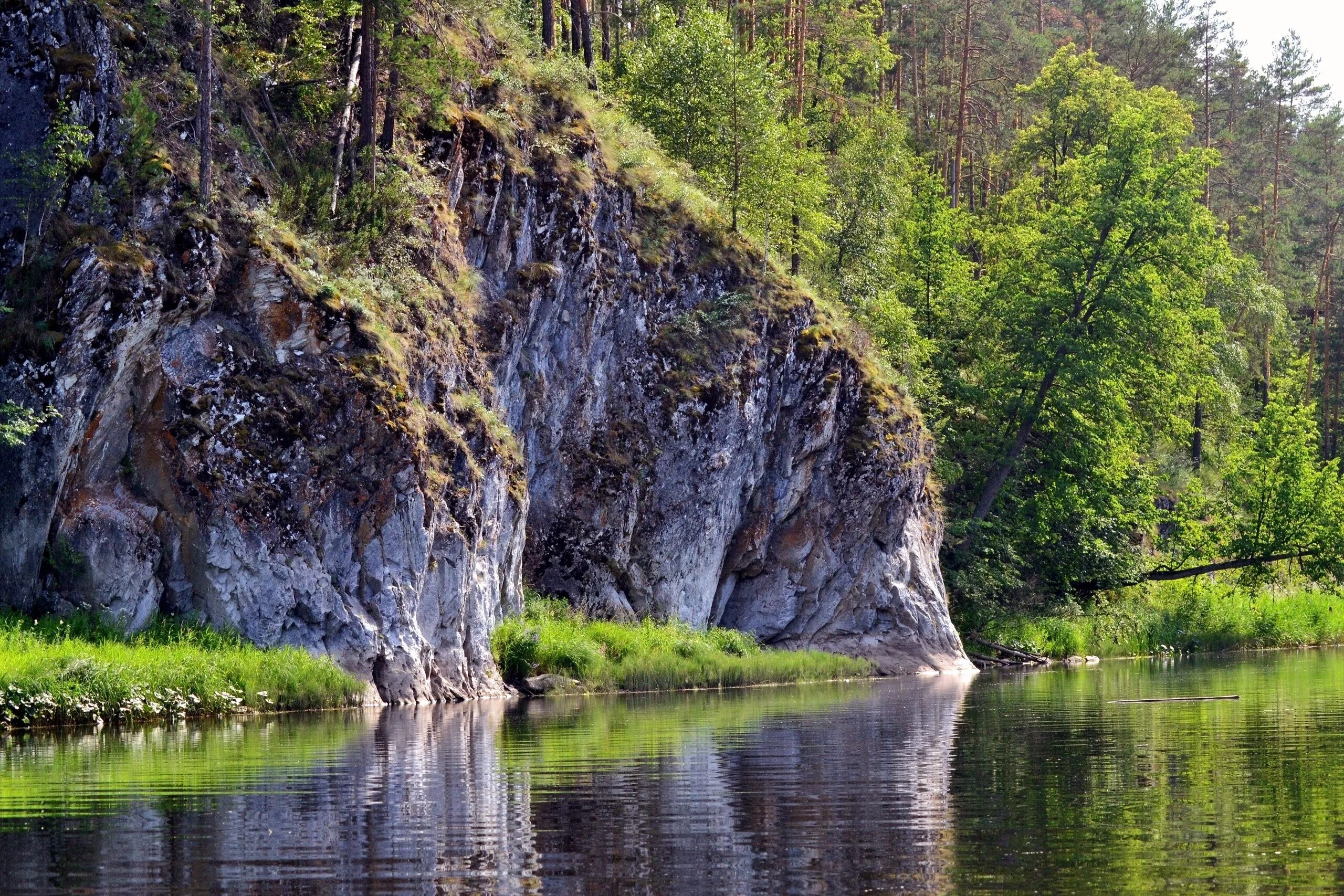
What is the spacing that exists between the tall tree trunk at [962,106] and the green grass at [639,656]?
110 ft

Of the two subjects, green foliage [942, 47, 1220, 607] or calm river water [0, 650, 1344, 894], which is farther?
green foliage [942, 47, 1220, 607]

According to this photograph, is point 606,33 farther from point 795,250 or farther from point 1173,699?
point 1173,699

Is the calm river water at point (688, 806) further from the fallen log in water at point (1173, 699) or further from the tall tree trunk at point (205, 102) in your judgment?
the tall tree trunk at point (205, 102)

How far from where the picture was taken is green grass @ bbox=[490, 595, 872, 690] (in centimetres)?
3362

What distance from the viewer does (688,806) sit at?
13703mm

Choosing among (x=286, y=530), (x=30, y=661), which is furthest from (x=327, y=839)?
(x=286, y=530)

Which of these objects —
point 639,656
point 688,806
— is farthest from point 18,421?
point 688,806

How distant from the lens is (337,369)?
1177 inches

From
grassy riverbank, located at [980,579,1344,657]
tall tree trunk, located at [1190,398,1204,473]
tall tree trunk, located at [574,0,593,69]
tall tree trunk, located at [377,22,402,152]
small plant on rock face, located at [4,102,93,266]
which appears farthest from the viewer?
tall tree trunk, located at [1190,398,1204,473]

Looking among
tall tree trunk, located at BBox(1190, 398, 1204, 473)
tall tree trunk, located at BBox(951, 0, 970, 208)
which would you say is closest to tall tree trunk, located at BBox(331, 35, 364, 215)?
tall tree trunk, located at BBox(951, 0, 970, 208)

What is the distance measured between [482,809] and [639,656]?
22.3 metres

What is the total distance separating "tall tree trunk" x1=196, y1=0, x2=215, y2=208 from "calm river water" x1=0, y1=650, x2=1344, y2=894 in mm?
10968

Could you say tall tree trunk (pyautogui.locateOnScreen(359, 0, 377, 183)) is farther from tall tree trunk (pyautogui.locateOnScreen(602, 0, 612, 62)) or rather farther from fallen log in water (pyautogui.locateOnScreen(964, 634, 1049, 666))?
fallen log in water (pyautogui.locateOnScreen(964, 634, 1049, 666))

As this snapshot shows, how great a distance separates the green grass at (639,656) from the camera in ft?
110
